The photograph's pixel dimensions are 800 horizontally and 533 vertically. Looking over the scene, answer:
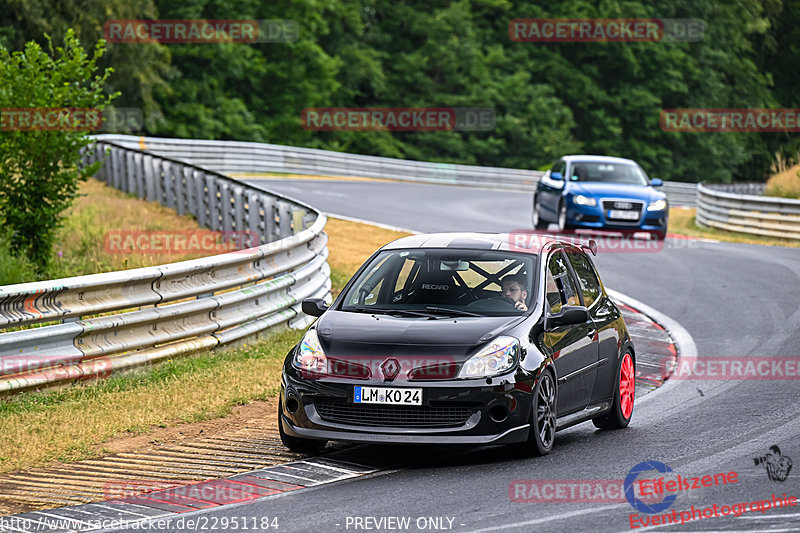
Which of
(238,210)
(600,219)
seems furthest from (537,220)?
(238,210)

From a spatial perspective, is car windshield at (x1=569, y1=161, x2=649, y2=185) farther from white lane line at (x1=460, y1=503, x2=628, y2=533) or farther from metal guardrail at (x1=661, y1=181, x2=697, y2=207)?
metal guardrail at (x1=661, y1=181, x2=697, y2=207)

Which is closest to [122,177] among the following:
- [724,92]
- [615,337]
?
[615,337]

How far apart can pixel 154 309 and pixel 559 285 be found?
3806mm

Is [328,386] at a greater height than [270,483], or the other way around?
[328,386]

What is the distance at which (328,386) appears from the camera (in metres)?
7.80

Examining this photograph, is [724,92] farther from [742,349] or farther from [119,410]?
[119,410]

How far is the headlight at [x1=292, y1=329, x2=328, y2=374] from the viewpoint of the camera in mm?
7926

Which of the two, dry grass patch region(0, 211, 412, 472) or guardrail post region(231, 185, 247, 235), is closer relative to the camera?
dry grass patch region(0, 211, 412, 472)

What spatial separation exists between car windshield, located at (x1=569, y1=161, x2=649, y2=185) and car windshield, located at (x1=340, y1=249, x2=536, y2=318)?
1562cm

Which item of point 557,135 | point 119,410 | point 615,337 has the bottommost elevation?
point 557,135

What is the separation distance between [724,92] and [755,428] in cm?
6647
